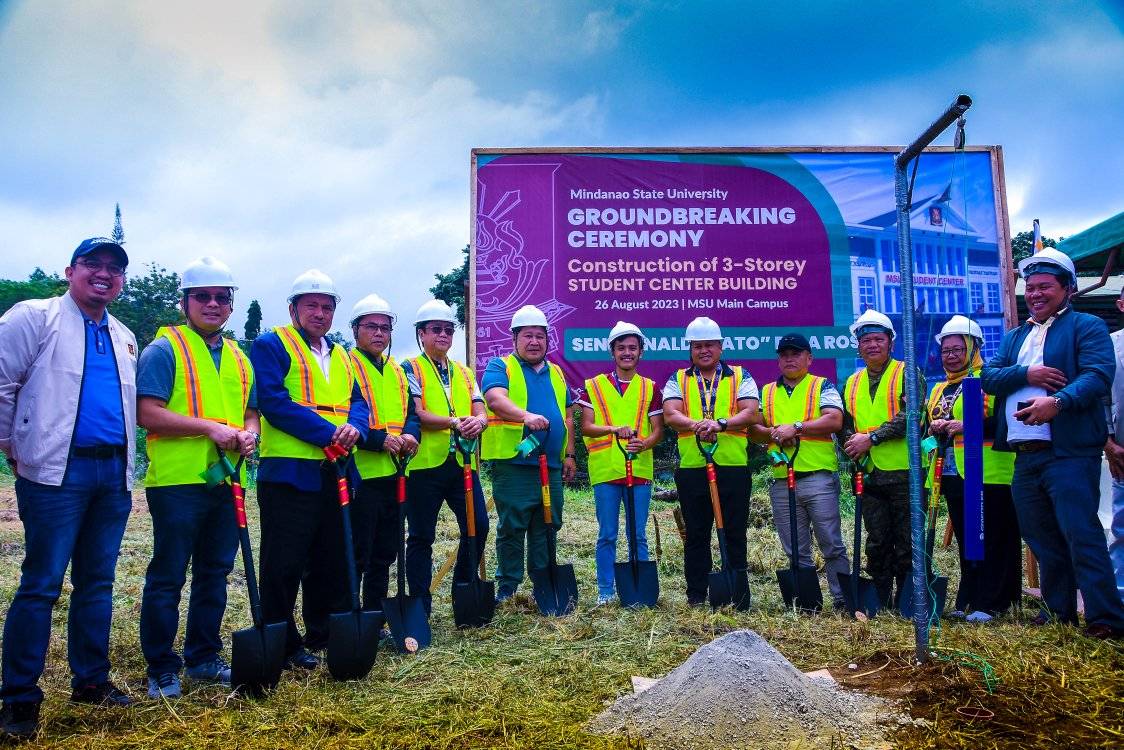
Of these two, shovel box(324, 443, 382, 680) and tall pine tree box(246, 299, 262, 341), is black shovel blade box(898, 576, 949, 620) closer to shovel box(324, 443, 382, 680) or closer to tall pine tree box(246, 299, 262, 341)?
shovel box(324, 443, 382, 680)

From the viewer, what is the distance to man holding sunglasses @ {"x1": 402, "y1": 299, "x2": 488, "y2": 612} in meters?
5.14

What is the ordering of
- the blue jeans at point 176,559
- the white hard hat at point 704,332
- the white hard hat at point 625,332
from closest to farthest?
the blue jeans at point 176,559, the white hard hat at point 704,332, the white hard hat at point 625,332

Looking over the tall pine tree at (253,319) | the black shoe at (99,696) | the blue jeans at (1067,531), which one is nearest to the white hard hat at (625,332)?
the blue jeans at (1067,531)

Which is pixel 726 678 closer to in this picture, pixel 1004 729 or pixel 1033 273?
pixel 1004 729

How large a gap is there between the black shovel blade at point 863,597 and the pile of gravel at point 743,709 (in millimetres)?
1988

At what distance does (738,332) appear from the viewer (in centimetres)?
751

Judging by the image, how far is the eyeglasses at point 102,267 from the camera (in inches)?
144

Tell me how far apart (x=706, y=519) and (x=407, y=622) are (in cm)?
210

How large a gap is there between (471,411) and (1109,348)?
11.9 feet

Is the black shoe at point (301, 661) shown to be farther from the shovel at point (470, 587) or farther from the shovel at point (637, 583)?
the shovel at point (637, 583)

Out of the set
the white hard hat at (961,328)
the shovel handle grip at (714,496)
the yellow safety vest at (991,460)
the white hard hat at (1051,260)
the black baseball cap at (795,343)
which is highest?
the white hard hat at (1051,260)

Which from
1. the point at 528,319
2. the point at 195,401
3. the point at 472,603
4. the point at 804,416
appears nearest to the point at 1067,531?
the point at 804,416

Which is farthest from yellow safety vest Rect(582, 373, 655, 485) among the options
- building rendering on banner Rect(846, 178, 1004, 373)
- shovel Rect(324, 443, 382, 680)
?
building rendering on banner Rect(846, 178, 1004, 373)

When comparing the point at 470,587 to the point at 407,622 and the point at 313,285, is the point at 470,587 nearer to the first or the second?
the point at 407,622
